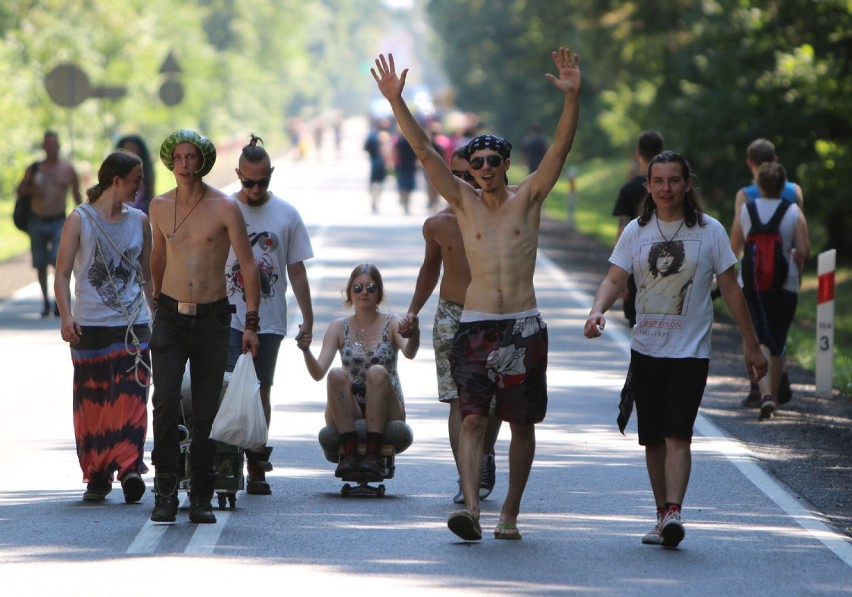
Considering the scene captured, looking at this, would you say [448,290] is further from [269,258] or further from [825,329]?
[825,329]

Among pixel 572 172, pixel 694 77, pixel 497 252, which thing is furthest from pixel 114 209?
pixel 572 172

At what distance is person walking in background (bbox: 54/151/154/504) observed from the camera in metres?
9.23

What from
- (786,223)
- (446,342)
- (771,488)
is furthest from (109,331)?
(786,223)

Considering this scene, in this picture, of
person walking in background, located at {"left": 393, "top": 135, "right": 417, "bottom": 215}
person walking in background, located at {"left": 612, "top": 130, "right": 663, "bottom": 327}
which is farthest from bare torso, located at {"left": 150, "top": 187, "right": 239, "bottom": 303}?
person walking in background, located at {"left": 393, "top": 135, "right": 417, "bottom": 215}

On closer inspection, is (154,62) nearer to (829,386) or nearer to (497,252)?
(829,386)

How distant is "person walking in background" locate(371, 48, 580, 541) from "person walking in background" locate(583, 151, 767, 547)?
404 millimetres

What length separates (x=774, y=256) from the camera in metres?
12.6

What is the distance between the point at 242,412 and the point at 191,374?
1.01ft

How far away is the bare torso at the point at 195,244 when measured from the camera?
8.52 m

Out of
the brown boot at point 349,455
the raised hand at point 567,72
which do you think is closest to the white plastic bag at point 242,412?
the brown boot at point 349,455

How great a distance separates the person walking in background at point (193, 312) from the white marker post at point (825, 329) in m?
6.57

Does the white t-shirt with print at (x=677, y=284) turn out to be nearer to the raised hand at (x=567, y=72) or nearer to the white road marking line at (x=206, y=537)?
the raised hand at (x=567, y=72)

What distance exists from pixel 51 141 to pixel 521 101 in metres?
51.6

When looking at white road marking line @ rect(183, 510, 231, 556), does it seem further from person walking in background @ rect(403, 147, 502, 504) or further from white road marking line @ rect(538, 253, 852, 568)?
white road marking line @ rect(538, 253, 852, 568)
